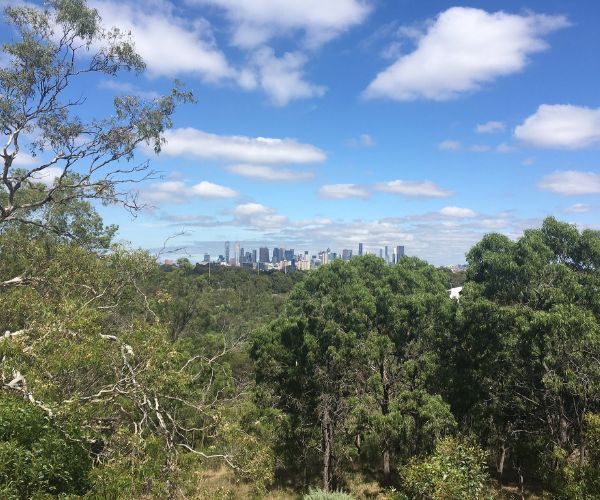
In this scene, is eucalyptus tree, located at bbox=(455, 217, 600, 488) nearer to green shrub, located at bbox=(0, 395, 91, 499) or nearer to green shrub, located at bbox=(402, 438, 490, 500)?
green shrub, located at bbox=(402, 438, 490, 500)

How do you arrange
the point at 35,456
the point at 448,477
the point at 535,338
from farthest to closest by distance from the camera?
1. the point at 535,338
2. the point at 448,477
3. the point at 35,456

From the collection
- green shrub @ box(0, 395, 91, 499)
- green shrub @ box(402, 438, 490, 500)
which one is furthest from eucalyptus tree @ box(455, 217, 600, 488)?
green shrub @ box(0, 395, 91, 499)

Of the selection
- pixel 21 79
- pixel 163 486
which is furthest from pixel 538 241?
pixel 21 79

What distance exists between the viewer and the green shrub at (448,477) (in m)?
9.55

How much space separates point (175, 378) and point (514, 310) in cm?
1022

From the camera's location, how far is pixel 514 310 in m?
13.5

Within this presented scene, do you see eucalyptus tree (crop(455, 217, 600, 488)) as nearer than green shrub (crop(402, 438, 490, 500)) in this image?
No

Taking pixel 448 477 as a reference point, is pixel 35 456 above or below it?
above

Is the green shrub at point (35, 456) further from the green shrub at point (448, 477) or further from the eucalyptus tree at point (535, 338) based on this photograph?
the eucalyptus tree at point (535, 338)

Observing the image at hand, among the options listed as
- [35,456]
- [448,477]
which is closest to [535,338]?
[448,477]

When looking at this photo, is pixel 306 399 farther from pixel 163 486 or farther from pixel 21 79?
pixel 21 79

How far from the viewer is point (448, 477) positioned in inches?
386

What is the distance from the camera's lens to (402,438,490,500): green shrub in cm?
955

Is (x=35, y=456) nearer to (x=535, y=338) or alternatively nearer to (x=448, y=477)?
(x=448, y=477)
